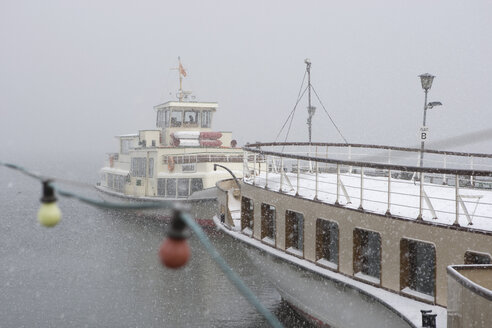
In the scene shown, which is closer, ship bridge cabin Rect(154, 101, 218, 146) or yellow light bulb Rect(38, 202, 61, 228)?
yellow light bulb Rect(38, 202, 61, 228)

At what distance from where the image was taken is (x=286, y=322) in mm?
15594

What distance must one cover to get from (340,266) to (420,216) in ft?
Answer: 7.63

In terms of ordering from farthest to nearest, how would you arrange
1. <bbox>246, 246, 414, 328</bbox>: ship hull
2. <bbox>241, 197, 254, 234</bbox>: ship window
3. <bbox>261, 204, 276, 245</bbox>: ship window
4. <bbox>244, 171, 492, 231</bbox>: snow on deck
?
<bbox>241, 197, 254, 234</bbox>: ship window → <bbox>261, 204, 276, 245</bbox>: ship window → <bbox>246, 246, 414, 328</bbox>: ship hull → <bbox>244, 171, 492, 231</bbox>: snow on deck

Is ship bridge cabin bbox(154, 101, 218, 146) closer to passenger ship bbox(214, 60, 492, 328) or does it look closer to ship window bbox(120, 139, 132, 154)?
ship window bbox(120, 139, 132, 154)

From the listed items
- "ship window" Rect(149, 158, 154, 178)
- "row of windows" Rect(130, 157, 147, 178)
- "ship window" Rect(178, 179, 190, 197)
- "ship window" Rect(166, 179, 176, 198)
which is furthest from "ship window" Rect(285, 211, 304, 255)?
"row of windows" Rect(130, 157, 147, 178)

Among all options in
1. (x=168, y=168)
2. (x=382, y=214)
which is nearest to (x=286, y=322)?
(x=382, y=214)

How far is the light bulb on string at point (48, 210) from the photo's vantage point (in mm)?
3574

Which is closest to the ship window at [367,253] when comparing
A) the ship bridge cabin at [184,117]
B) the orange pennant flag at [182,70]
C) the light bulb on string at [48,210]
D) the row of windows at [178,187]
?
the light bulb on string at [48,210]

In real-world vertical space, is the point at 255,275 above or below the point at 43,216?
below

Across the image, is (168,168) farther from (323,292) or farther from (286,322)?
(323,292)

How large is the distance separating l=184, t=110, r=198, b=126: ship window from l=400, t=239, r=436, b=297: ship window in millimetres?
28814

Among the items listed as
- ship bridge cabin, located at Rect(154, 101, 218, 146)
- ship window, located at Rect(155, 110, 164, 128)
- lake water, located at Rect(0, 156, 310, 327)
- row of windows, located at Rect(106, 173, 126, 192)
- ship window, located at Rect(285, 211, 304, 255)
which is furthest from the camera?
row of windows, located at Rect(106, 173, 126, 192)

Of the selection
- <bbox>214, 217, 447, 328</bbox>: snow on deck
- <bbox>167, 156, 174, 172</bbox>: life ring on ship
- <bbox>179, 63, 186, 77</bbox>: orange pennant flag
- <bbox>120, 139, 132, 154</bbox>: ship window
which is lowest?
<bbox>214, 217, 447, 328</bbox>: snow on deck

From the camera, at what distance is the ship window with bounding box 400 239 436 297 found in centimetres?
1015
